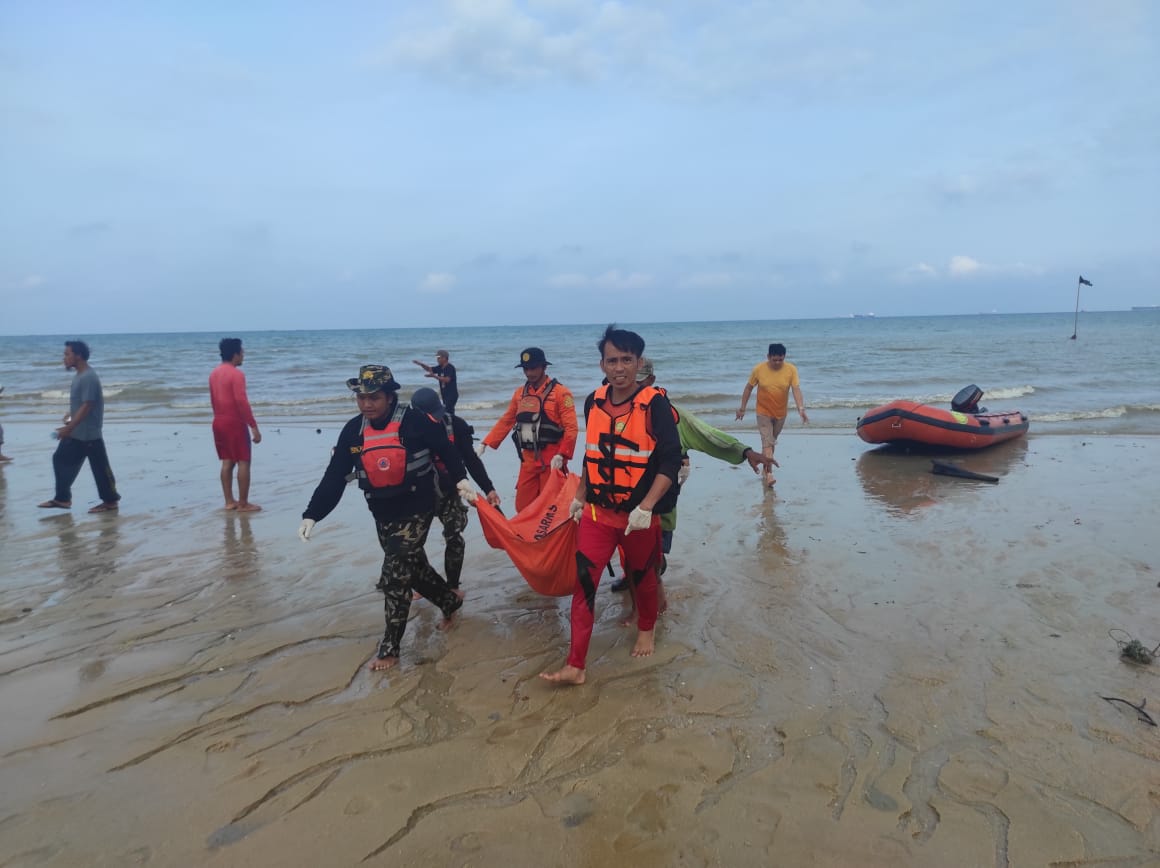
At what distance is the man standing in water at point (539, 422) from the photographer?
5238mm

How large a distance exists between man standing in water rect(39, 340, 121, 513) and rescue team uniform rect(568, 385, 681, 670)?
6.58 meters

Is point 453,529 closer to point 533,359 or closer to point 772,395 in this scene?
point 533,359

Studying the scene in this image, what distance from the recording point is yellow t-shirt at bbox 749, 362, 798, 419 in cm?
860

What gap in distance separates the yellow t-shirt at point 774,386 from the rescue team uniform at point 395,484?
17.6ft

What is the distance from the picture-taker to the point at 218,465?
10.4 m

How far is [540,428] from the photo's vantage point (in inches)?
207

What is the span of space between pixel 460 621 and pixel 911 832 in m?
2.92

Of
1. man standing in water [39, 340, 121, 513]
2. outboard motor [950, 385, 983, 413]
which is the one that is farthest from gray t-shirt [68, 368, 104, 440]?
outboard motor [950, 385, 983, 413]

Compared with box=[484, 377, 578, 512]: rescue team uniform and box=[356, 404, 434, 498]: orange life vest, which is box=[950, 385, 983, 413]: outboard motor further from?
box=[356, 404, 434, 498]: orange life vest

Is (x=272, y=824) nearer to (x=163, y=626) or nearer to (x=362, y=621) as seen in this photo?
(x=362, y=621)

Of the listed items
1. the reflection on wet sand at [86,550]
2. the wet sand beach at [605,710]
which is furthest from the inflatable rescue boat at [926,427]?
the reflection on wet sand at [86,550]

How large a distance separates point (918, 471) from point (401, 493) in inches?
302

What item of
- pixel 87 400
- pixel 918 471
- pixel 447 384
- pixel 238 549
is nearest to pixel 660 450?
pixel 238 549

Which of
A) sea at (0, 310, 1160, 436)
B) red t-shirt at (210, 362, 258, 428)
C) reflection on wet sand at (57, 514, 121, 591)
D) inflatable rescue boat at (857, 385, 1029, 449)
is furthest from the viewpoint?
sea at (0, 310, 1160, 436)
